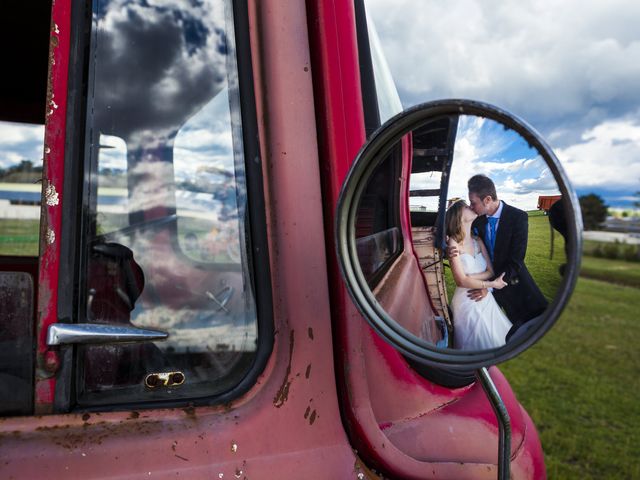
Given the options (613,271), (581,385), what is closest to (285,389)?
(581,385)

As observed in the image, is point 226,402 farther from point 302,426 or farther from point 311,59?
point 311,59

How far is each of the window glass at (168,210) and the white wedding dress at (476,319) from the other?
0.32 metres

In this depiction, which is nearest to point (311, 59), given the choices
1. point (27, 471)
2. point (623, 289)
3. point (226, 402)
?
point (226, 402)

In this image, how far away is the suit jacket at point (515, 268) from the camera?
740 millimetres

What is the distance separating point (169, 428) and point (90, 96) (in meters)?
0.51

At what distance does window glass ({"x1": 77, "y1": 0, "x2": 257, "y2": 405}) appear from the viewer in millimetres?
883

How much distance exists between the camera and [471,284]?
784 millimetres

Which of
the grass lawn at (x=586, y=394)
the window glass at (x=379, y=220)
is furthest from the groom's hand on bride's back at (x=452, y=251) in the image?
the grass lawn at (x=586, y=394)

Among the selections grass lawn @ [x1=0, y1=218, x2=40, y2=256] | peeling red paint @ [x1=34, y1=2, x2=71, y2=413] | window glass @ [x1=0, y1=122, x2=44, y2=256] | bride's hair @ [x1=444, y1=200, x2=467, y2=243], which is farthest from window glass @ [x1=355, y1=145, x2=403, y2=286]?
grass lawn @ [x1=0, y1=218, x2=40, y2=256]

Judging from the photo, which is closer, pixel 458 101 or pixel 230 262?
pixel 458 101

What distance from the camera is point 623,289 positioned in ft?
46.1

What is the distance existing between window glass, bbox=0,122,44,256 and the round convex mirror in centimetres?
209

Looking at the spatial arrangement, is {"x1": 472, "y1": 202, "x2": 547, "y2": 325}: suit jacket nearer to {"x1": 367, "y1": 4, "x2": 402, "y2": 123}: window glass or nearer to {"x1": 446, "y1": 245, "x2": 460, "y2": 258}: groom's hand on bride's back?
{"x1": 446, "y1": 245, "x2": 460, "y2": 258}: groom's hand on bride's back

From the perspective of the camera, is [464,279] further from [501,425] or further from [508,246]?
[501,425]
